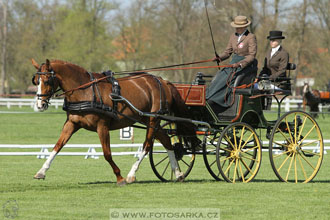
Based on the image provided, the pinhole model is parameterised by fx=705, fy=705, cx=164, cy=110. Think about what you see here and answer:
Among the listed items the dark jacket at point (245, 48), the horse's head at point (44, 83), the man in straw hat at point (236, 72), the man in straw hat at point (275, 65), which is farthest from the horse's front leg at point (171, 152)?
the horse's head at point (44, 83)

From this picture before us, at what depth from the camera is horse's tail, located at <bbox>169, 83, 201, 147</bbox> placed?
11102mm

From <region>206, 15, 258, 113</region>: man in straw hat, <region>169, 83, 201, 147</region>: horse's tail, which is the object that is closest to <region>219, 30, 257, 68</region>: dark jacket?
<region>206, 15, 258, 113</region>: man in straw hat

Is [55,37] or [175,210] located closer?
[175,210]

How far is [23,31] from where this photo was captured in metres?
59.2

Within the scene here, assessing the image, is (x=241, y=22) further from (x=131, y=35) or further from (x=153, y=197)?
(x=131, y=35)

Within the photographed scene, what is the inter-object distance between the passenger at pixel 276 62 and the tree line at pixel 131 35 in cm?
3427

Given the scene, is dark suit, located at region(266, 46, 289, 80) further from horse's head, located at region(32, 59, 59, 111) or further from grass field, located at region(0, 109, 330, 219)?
horse's head, located at region(32, 59, 59, 111)

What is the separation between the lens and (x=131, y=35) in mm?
54625

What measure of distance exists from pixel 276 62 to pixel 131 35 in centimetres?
4370

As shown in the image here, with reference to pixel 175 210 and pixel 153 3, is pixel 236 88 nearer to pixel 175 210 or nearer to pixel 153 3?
pixel 175 210

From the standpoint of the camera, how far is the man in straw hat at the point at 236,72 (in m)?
11.0

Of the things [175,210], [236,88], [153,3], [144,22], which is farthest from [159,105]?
[144,22]

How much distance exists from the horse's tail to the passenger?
55.9 inches

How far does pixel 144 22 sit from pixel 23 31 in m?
11.7
